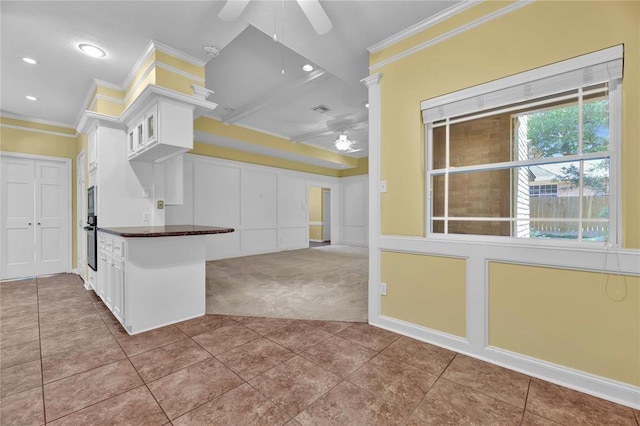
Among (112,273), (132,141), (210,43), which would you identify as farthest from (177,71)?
(112,273)

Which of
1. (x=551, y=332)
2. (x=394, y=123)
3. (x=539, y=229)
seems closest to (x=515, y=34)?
(x=394, y=123)

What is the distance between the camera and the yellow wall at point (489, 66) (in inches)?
62.8

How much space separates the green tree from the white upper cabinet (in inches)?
124

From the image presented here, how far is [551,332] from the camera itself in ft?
6.01

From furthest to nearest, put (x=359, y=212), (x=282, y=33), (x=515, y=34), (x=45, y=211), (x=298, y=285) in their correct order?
1. (x=359, y=212)
2. (x=45, y=211)
3. (x=298, y=285)
4. (x=282, y=33)
5. (x=515, y=34)

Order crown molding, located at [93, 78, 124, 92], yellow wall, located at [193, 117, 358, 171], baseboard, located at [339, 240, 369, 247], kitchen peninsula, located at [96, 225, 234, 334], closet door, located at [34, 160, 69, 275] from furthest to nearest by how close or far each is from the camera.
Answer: baseboard, located at [339, 240, 369, 247] → yellow wall, located at [193, 117, 358, 171] → closet door, located at [34, 160, 69, 275] → crown molding, located at [93, 78, 124, 92] → kitchen peninsula, located at [96, 225, 234, 334]

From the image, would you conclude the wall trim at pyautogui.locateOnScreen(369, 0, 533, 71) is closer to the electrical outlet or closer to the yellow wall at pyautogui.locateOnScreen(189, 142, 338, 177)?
the electrical outlet

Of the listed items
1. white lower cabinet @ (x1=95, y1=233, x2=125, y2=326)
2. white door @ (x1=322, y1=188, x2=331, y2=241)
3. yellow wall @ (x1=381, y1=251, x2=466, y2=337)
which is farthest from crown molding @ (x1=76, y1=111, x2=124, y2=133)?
white door @ (x1=322, y1=188, x2=331, y2=241)

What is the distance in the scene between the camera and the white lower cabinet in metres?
2.66

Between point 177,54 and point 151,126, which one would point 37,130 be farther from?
point 177,54

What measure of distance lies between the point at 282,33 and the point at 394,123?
4.33 ft

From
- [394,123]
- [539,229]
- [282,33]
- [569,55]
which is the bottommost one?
[539,229]

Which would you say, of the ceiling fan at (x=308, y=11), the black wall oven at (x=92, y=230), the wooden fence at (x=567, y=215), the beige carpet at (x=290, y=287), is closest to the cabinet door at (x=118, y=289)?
the beige carpet at (x=290, y=287)

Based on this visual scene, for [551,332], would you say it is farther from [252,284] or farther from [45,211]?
[45,211]
